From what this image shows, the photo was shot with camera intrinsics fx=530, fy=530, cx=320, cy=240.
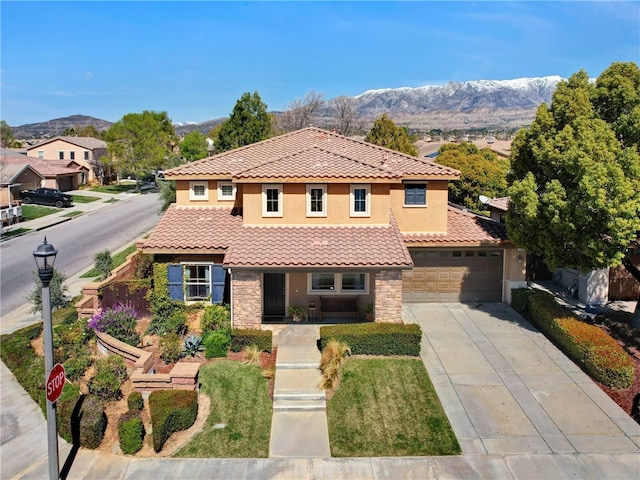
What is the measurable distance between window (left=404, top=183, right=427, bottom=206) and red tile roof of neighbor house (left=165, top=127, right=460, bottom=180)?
59 cm

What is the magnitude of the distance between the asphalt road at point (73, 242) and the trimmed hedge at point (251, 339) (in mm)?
11207

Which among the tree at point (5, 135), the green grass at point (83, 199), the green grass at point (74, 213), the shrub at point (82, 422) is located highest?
the tree at point (5, 135)

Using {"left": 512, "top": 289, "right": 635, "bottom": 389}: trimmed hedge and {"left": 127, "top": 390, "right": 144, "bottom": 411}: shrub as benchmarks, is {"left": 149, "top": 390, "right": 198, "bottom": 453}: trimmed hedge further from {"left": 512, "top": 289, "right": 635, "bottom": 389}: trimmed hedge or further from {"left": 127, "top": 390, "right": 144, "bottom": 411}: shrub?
{"left": 512, "top": 289, "right": 635, "bottom": 389}: trimmed hedge

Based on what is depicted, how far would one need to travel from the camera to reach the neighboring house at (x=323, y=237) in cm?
1741

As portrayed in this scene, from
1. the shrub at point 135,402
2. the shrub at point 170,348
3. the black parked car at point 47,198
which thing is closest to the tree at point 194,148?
the black parked car at point 47,198

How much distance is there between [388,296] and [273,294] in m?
4.46

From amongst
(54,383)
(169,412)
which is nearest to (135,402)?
(169,412)

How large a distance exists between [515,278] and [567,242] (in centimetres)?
441

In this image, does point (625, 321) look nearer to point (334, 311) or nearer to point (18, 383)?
point (334, 311)

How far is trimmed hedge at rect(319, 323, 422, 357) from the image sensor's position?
16047mm

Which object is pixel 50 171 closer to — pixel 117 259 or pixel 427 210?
pixel 117 259

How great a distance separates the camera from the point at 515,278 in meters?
20.8

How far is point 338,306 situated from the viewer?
19375 millimetres

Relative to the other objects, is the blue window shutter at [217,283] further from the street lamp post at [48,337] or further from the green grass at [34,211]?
the green grass at [34,211]
